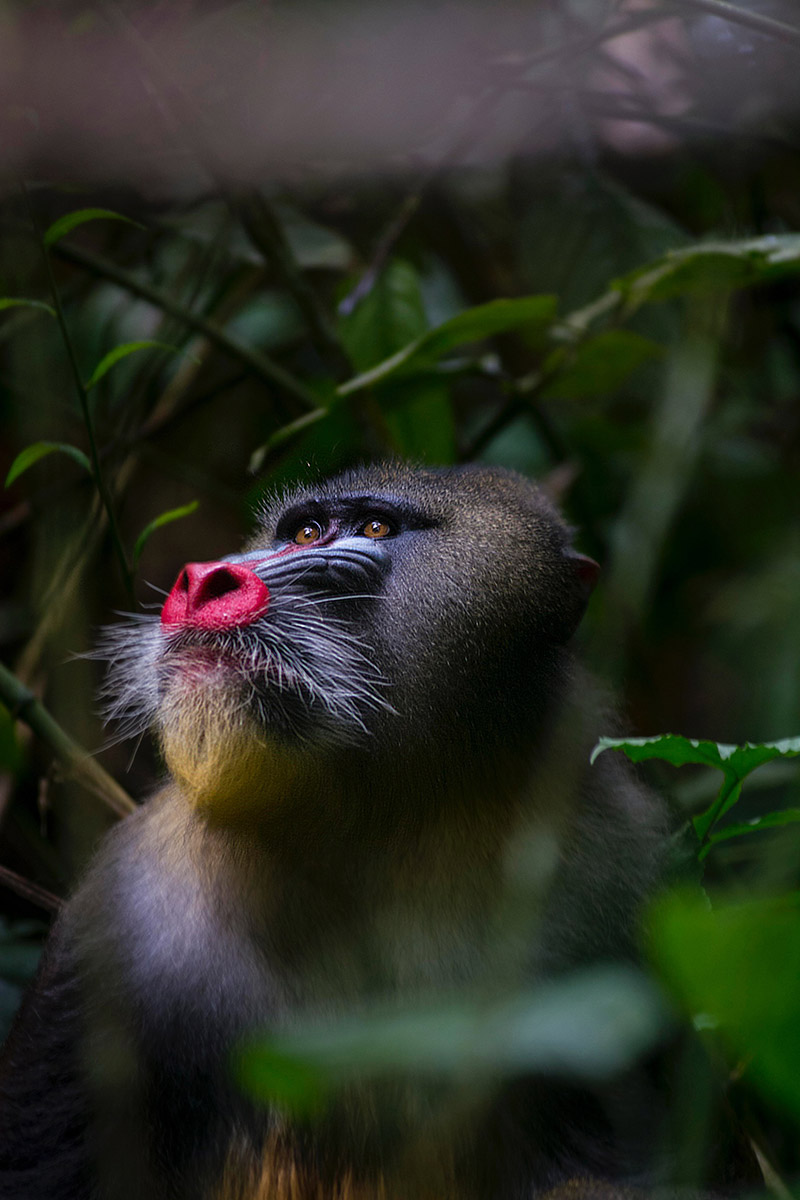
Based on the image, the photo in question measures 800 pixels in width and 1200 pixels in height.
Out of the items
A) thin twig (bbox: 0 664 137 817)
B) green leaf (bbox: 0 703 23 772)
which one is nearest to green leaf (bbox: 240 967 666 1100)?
green leaf (bbox: 0 703 23 772)

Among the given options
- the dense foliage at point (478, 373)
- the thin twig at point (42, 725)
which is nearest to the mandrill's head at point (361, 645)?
the dense foliage at point (478, 373)

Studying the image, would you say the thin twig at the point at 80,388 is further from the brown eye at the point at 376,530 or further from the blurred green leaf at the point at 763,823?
the blurred green leaf at the point at 763,823

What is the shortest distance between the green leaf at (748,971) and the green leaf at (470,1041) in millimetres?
78

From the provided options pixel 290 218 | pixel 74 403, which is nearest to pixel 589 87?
pixel 290 218

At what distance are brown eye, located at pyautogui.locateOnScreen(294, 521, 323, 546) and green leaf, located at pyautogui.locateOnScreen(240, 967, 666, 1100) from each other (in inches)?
54.0

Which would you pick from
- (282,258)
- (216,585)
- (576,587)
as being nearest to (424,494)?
(576,587)

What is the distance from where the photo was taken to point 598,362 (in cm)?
285

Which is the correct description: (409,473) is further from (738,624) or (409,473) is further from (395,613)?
(738,624)

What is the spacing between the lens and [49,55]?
5.67 ft

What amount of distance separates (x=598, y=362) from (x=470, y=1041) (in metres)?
2.47

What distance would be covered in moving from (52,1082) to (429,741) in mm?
898

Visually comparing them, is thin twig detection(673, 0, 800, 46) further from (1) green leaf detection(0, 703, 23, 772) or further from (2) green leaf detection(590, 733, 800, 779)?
(1) green leaf detection(0, 703, 23, 772)

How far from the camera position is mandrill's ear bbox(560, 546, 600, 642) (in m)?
1.96

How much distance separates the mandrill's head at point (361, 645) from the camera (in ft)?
5.32
